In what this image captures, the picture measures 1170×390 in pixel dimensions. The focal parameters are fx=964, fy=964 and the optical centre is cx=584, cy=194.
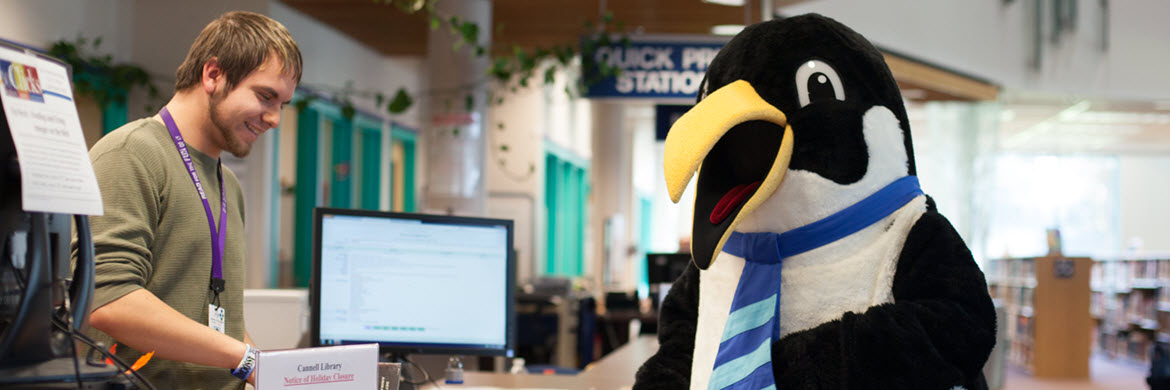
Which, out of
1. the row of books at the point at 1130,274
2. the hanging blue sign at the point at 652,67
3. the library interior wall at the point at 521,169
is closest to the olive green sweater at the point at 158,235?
the hanging blue sign at the point at 652,67

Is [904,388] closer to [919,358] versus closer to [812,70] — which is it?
[919,358]

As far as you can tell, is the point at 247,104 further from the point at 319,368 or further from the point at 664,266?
the point at 664,266

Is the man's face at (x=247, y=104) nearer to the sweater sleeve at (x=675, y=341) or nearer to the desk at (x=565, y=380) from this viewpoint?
the sweater sleeve at (x=675, y=341)

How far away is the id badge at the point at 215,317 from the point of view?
146 cm

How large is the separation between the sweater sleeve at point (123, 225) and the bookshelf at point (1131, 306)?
451 inches

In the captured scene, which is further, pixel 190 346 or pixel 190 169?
pixel 190 169

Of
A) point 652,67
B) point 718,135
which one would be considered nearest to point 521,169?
point 652,67

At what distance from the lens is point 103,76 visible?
5.40 metres

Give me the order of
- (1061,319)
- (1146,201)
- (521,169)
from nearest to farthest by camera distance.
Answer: (1061,319)
(521,169)
(1146,201)

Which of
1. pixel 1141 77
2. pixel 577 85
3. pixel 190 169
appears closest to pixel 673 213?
pixel 1141 77

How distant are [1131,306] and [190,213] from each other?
1285 cm

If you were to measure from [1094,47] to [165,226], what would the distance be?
35.9 ft

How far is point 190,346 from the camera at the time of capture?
1293 mm

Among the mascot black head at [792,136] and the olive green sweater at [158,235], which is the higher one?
the mascot black head at [792,136]
